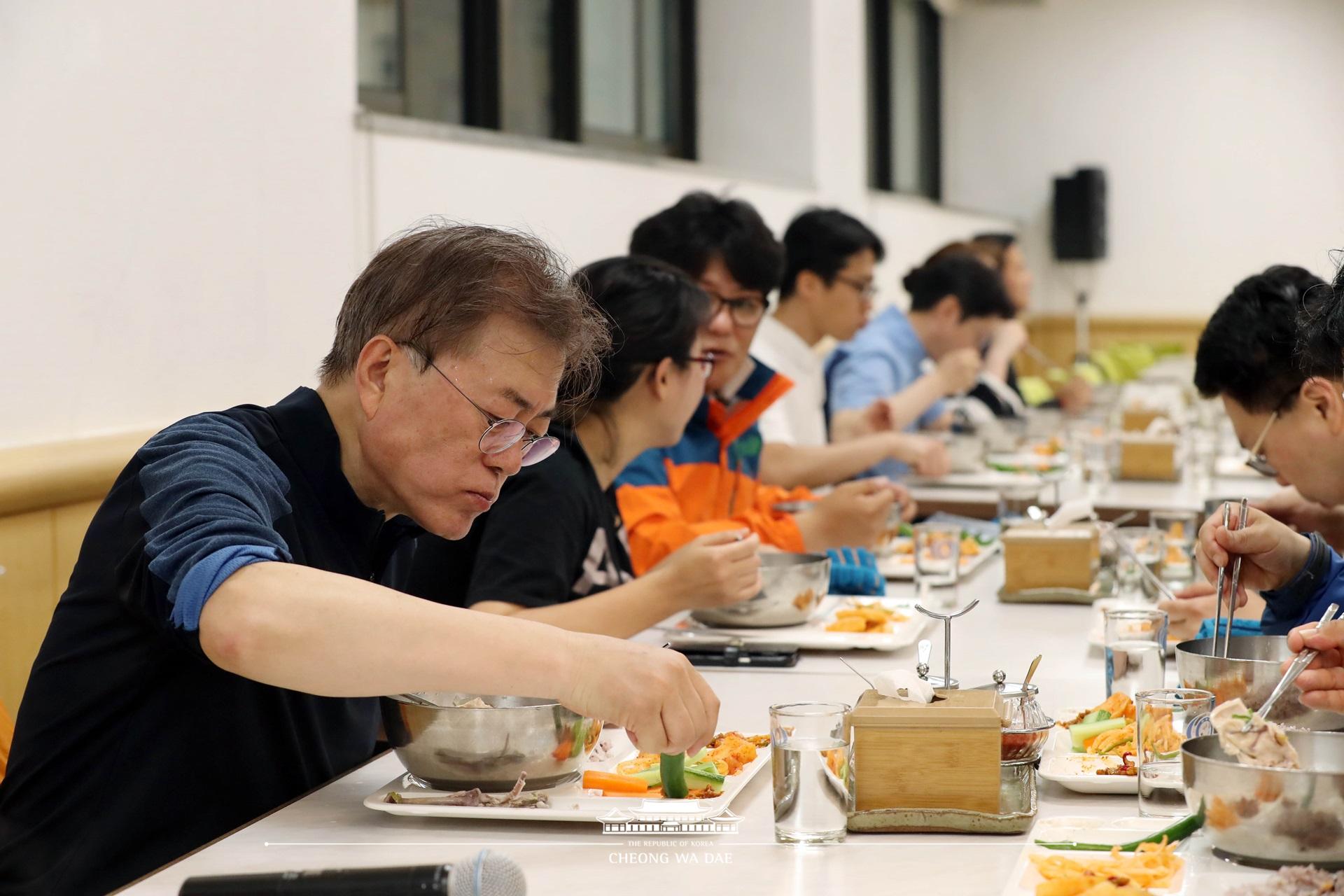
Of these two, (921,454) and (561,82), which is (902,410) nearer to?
(921,454)

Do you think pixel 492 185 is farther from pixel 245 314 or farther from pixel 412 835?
pixel 412 835

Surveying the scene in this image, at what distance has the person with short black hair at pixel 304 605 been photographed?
1.18 m

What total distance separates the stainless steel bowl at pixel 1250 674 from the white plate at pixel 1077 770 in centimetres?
12

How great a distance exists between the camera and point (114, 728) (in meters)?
1.37

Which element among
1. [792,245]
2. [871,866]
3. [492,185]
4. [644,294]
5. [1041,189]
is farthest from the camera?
[1041,189]

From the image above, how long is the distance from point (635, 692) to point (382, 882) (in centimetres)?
33

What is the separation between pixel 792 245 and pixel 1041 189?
22.0 feet

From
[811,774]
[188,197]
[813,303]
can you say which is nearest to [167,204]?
[188,197]

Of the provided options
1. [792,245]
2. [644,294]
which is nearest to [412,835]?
[644,294]

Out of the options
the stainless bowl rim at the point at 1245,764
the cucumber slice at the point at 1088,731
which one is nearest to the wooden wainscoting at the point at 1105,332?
the cucumber slice at the point at 1088,731

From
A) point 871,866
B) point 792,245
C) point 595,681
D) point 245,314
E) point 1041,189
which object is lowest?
point 871,866

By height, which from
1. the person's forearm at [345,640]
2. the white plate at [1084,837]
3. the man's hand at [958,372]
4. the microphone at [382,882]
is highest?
the man's hand at [958,372]

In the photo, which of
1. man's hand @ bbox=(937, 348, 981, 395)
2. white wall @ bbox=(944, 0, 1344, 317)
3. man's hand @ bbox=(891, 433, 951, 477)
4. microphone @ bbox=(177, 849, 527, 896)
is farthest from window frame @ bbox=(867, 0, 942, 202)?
microphone @ bbox=(177, 849, 527, 896)

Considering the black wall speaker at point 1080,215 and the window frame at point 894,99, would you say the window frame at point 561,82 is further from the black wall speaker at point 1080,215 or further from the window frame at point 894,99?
the black wall speaker at point 1080,215
